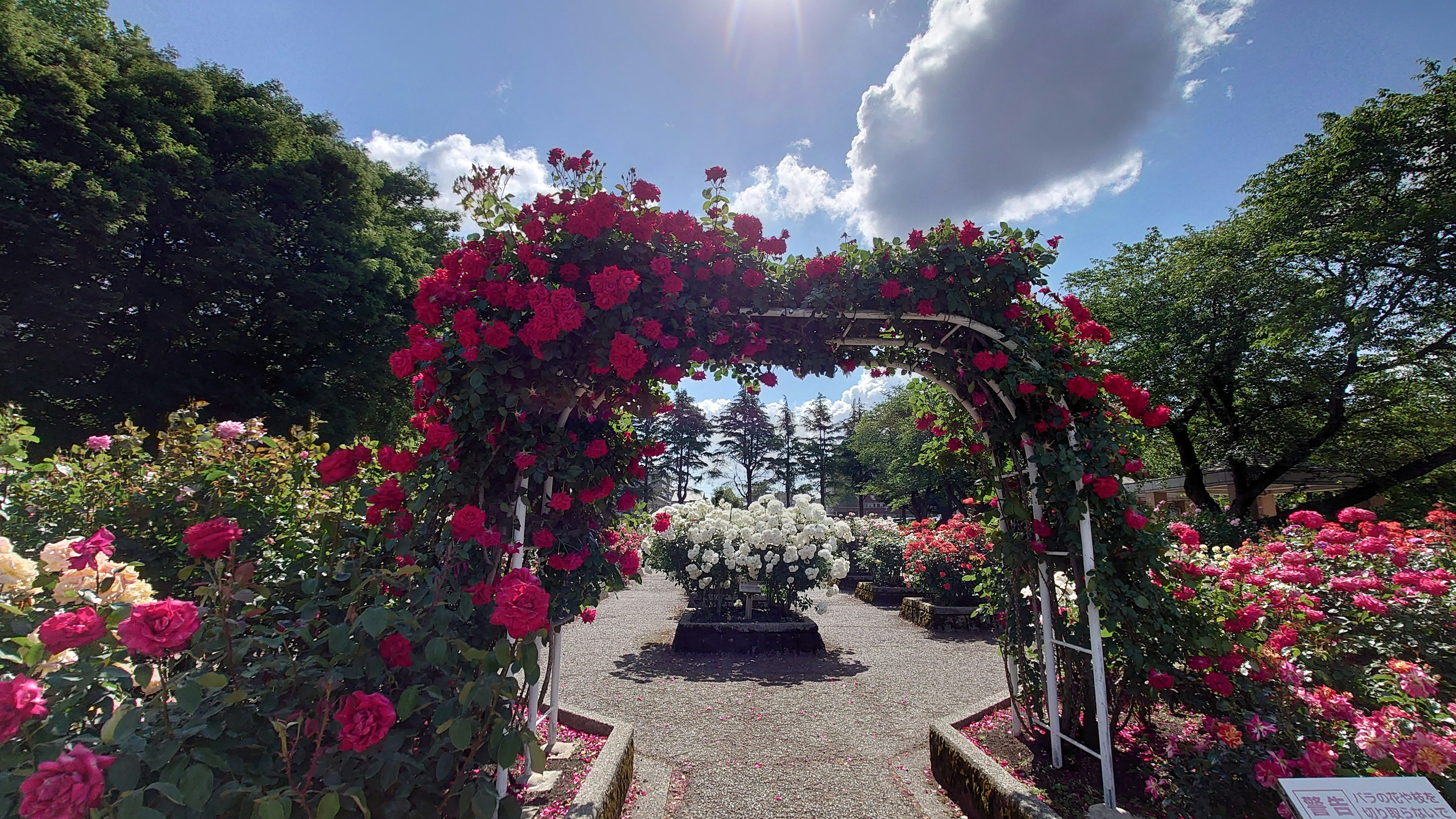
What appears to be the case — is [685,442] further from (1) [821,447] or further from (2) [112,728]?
(2) [112,728]

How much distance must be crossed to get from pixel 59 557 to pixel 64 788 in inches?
26.4

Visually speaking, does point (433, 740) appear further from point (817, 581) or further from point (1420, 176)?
point (1420, 176)

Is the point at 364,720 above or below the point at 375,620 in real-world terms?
below

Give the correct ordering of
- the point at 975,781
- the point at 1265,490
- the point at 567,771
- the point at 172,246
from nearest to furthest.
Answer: the point at 975,781 → the point at 567,771 → the point at 172,246 → the point at 1265,490

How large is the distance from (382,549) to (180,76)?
13.8 m

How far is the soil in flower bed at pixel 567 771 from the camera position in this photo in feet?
9.32

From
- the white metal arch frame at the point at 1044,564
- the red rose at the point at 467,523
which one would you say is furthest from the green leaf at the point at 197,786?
the white metal arch frame at the point at 1044,564

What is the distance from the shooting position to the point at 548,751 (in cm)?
333

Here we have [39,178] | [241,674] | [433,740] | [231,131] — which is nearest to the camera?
[241,674]

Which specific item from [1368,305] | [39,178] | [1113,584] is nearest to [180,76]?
[39,178]

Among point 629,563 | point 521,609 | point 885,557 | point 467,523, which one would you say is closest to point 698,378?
point 629,563

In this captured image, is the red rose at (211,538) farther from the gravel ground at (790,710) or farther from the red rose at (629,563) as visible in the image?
the gravel ground at (790,710)

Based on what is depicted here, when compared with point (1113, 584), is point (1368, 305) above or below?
above

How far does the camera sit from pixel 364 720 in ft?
4.87
